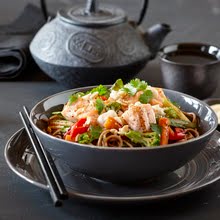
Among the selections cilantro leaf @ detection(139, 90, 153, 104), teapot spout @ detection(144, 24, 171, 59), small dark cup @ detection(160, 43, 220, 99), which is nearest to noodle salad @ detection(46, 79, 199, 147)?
cilantro leaf @ detection(139, 90, 153, 104)

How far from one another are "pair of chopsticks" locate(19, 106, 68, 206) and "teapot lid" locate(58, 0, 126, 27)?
0.43 m

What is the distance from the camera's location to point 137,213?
0.96 meters

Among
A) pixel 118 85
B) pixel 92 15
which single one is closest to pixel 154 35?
pixel 92 15

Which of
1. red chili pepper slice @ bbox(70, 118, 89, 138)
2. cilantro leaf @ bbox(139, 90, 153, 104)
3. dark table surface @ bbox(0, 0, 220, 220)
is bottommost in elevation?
dark table surface @ bbox(0, 0, 220, 220)

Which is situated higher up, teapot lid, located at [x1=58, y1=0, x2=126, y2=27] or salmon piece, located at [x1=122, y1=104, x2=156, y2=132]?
salmon piece, located at [x1=122, y1=104, x2=156, y2=132]

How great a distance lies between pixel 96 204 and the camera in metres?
0.98

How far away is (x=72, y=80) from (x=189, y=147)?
608mm

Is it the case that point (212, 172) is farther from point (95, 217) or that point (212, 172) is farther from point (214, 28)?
point (214, 28)

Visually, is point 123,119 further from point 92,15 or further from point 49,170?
point 92,15

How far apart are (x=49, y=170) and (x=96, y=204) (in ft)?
0.30

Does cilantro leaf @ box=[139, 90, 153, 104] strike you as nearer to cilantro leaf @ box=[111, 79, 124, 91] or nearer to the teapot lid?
cilantro leaf @ box=[111, 79, 124, 91]

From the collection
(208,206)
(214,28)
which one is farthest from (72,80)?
(214,28)

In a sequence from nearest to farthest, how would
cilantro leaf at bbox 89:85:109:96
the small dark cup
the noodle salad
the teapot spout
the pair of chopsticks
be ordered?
the pair of chopsticks < the noodle salad < cilantro leaf at bbox 89:85:109:96 < the small dark cup < the teapot spout

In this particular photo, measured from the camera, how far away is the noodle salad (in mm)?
996
